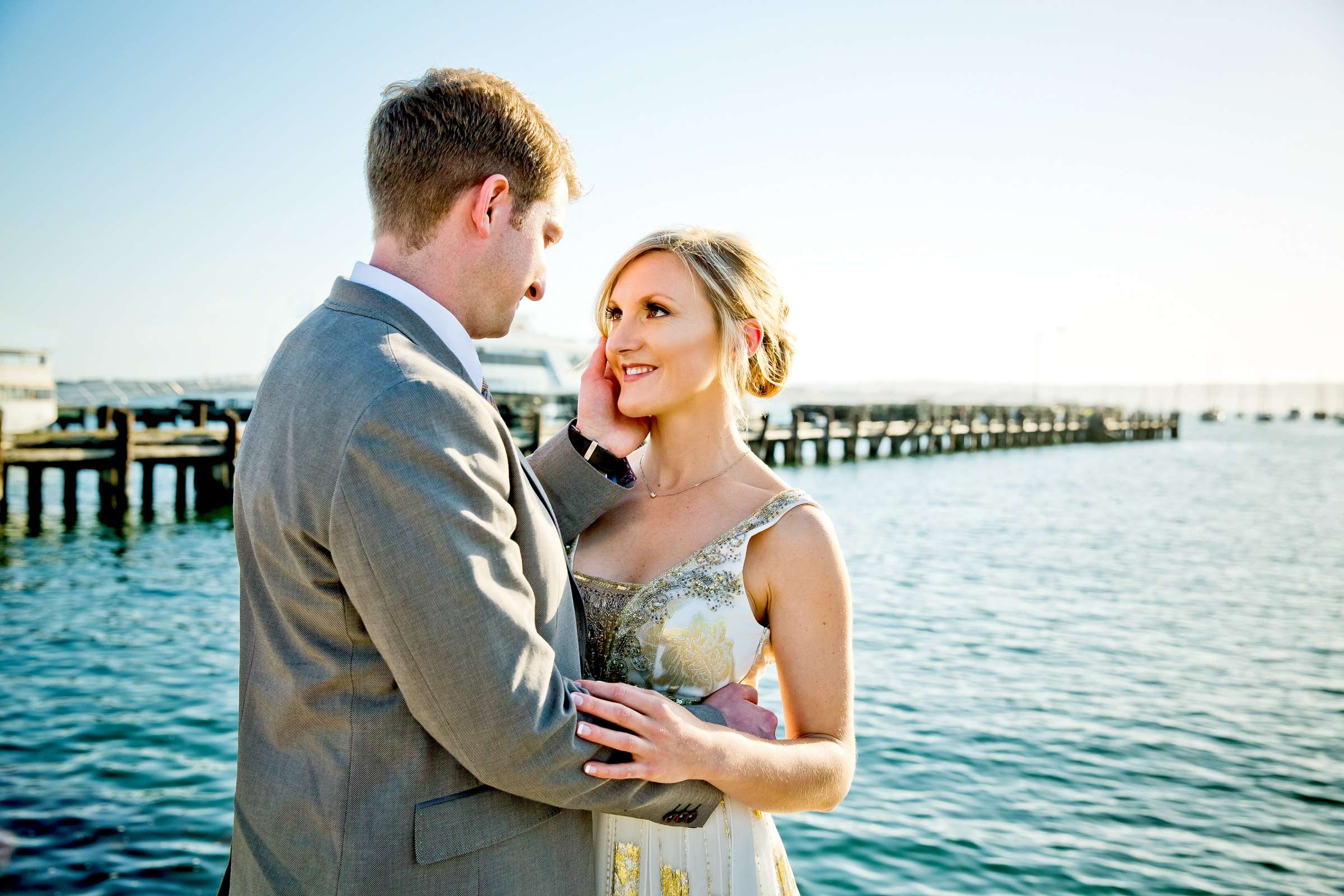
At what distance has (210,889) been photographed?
479 cm

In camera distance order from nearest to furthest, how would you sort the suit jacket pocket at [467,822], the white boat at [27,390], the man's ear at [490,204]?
1. the suit jacket pocket at [467,822]
2. the man's ear at [490,204]
3. the white boat at [27,390]

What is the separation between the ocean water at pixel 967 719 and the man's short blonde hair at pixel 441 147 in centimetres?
458

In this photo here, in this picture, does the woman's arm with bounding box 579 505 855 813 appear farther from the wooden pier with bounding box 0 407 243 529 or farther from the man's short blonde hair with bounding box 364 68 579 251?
the wooden pier with bounding box 0 407 243 529

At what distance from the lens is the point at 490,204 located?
1558mm

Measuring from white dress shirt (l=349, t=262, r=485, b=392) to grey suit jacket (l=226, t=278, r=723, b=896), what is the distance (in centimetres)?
2

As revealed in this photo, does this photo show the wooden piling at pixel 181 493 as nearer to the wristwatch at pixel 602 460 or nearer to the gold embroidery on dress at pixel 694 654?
the wristwatch at pixel 602 460

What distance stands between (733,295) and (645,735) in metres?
1.22

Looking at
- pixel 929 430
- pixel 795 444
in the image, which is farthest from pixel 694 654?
pixel 929 430

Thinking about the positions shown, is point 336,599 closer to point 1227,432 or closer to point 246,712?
point 246,712

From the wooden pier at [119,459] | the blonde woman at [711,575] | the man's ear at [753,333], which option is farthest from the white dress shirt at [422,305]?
the wooden pier at [119,459]

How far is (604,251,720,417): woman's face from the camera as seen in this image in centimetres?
235

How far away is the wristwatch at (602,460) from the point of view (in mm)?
2436

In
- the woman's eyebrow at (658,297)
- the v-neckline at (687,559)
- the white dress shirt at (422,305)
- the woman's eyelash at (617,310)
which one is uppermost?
the woman's eyebrow at (658,297)

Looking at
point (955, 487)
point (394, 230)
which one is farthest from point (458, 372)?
point (955, 487)
